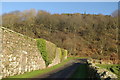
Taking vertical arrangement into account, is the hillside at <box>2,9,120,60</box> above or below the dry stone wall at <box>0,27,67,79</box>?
above

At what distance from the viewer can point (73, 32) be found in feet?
329

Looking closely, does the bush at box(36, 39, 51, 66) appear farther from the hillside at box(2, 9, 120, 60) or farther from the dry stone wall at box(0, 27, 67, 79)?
the hillside at box(2, 9, 120, 60)

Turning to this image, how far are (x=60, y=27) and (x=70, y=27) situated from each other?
7.70 meters

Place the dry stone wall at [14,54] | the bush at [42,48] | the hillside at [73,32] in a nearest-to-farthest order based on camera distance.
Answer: the dry stone wall at [14,54]
the bush at [42,48]
the hillside at [73,32]

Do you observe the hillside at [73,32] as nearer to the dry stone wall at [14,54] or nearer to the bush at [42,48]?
the bush at [42,48]

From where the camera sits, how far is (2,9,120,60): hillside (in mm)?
69538

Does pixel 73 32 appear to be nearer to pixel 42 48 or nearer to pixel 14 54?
pixel 42 48

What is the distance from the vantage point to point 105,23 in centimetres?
10444

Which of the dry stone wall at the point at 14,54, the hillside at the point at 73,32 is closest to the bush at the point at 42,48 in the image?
the dry stone wall at the point at 14,54

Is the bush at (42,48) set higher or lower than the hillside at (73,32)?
lower

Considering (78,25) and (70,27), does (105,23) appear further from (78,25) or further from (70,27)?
(70,27)

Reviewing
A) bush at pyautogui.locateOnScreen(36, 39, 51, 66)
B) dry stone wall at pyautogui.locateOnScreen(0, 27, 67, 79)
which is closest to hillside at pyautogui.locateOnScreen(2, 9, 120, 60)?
bush at pyautogui.locateOnScreen(36, 39, 51, 66)

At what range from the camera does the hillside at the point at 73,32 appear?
69538 millimetres

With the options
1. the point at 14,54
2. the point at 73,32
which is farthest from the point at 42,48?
the point at 73,32
